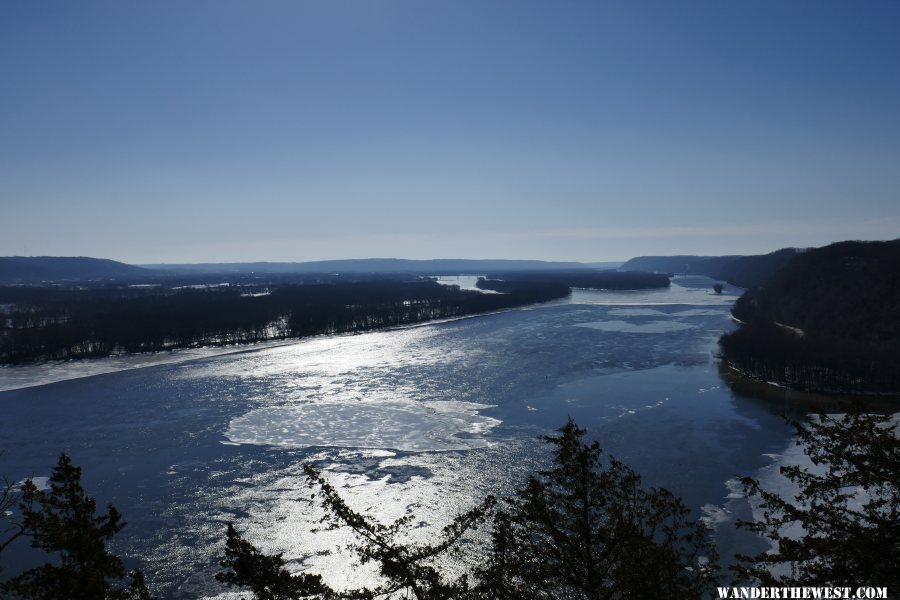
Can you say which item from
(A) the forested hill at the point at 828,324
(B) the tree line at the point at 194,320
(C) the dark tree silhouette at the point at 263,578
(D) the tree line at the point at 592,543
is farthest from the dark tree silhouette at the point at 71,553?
(B) the tree line at the point at 194,320

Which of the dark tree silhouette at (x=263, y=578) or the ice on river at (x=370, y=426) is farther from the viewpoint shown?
the ice on river at (x=370, y=426)

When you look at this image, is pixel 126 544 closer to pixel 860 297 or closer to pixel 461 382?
pixel 461 382

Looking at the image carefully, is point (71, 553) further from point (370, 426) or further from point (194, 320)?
point (194, 320)

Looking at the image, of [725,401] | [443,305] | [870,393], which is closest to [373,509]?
[725,401]

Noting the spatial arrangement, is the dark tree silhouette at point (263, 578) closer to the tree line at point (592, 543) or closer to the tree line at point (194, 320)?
the tree line at point (592, 543)

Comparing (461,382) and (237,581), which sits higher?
(237,581)

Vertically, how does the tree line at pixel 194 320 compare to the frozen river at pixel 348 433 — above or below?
above
